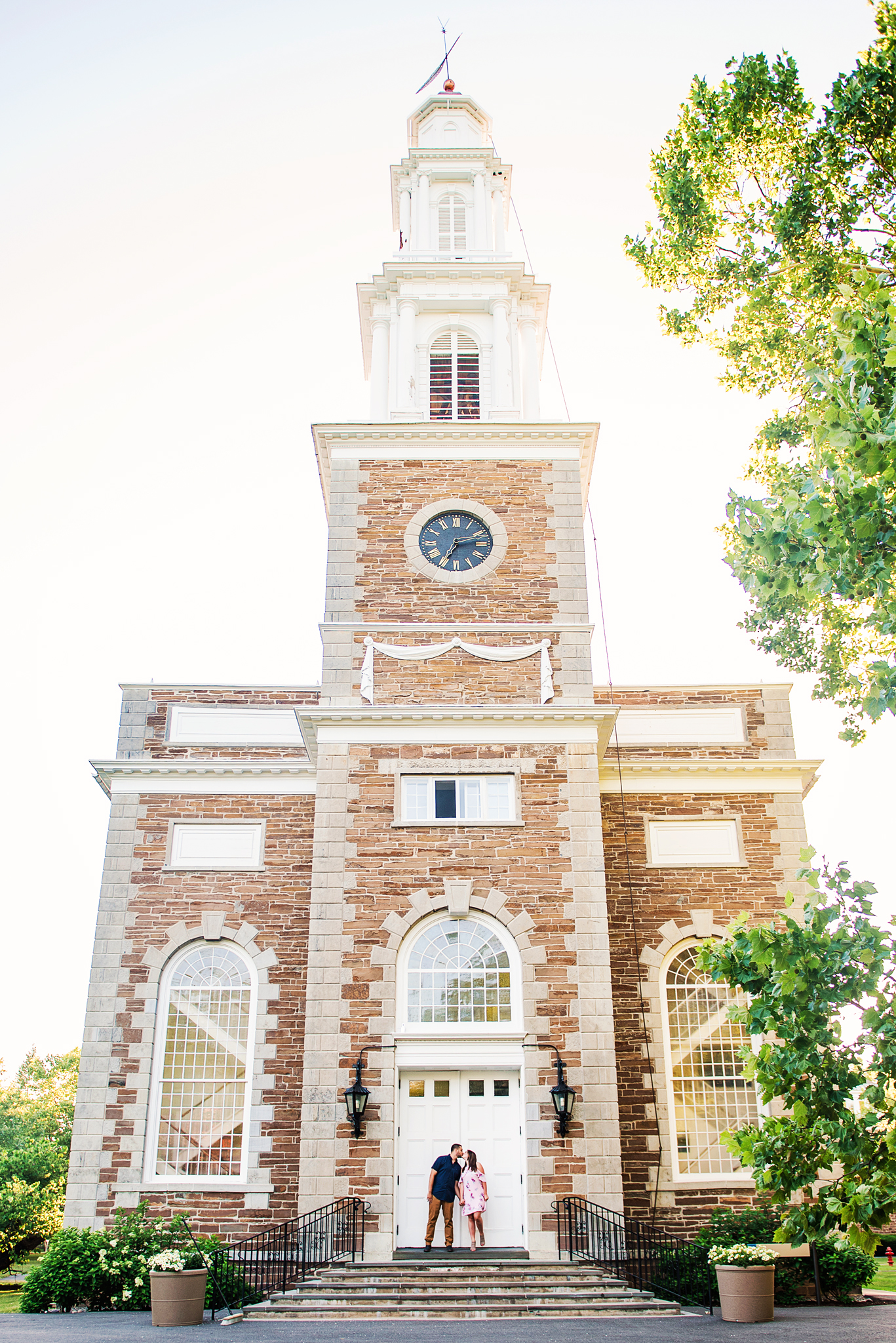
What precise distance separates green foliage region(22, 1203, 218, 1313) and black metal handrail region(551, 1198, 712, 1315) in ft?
16.2

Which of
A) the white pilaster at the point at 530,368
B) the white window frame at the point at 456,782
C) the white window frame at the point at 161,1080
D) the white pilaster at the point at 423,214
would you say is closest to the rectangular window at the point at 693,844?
the white window frame at the point at 456,782

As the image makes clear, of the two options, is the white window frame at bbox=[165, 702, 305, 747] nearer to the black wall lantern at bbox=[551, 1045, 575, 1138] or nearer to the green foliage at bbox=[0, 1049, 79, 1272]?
the black wall lantern at bbox=[551, 1045, 575, 1138]

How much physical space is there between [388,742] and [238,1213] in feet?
25.5

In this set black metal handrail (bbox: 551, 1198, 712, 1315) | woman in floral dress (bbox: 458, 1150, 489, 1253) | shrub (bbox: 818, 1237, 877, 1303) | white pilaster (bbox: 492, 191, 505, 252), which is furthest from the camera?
white pilaster (bbox: 492, 191, 505, 252)

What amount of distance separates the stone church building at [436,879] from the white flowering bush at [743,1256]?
205 cm

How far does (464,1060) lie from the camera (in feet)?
54.3

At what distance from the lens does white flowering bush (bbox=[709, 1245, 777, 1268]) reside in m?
13.6

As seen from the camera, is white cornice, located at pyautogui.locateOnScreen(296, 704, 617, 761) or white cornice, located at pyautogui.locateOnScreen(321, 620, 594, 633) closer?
white cornice, located at pyautogui.locateOnScreen(296, 704, 617, 761)

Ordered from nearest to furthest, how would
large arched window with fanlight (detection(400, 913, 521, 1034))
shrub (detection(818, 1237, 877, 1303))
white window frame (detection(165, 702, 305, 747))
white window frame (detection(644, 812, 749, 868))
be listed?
A: shrub (detection(818, 1237, 877, 1303)) → large arched window with fanlight (detection(400, 913, 521, 1034)) → white window frame (detection(644, 812, 749, 868)) → white window frame (detection(165, 702, 305, 747))

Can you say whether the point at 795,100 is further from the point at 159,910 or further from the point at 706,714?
the point at 159,910

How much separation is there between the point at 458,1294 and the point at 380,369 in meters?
17.3

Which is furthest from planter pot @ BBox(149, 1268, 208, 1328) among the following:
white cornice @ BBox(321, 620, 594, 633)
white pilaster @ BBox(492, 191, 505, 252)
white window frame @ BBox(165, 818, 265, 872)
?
white pilaster @ BBox(492, 191, 505, 252)

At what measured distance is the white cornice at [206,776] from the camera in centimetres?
2078

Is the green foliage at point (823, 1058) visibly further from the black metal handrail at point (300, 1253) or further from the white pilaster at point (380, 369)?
the white pilaster at point (380, 369)
